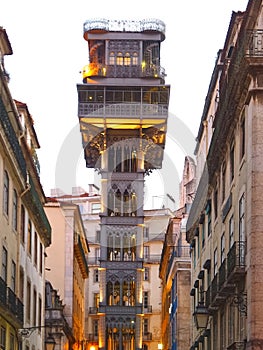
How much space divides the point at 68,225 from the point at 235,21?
38.7 meters

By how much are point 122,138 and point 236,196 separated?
67894 mm

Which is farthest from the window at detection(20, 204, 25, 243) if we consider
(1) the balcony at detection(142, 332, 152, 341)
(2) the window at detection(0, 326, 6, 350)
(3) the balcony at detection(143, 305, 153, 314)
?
(3) the balcony at detection(143, 305, 153, 314)

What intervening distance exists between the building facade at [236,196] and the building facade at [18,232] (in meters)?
7.14

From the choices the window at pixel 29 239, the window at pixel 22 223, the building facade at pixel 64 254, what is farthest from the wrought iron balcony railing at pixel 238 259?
the building facade at pixel 64 254

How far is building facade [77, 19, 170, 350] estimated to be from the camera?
9444 cm

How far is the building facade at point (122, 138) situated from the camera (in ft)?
310

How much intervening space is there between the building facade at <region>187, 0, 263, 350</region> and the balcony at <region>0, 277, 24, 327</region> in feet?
20.9

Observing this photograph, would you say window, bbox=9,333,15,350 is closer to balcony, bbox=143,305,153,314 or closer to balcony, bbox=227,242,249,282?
balcony, bbox=227,242,249,282

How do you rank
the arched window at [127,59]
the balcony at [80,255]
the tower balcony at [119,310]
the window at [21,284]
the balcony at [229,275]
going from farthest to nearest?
the arched window at [127,59], the tower balcony at [119,310], the balcony at [80,255], the window at [21,284], the balcony at [229,275]

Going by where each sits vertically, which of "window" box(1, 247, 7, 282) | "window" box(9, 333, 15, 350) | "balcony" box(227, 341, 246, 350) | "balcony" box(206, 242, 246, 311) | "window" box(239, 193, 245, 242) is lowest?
"balcony" box(227, 341, 246, 350)

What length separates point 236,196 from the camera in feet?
105

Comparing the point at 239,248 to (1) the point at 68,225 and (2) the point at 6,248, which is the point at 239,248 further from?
(1) the point at 68,225

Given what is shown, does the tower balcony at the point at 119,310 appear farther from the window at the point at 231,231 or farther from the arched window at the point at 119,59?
the window at the point at 231,231

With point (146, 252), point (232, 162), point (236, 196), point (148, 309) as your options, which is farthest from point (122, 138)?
point (236, 196)
